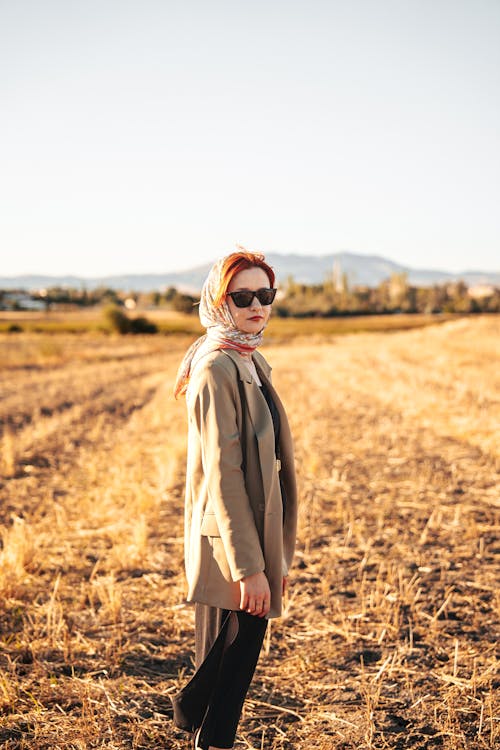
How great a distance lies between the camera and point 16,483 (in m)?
9.07

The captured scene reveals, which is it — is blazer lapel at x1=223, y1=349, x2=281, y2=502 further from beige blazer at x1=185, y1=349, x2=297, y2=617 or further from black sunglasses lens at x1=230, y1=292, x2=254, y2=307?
black sunglasses lens at x1=230, y1=292, x2=254, y2=307

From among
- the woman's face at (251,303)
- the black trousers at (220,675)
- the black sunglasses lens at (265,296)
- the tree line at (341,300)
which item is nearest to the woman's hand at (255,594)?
the black trousers at (220,675)

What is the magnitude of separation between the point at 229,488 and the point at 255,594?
1.48 feet

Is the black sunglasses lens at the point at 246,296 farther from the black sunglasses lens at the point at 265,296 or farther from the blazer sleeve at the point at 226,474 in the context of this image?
the blazer sleeve at the point at 226,474

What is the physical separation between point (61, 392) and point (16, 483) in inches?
431

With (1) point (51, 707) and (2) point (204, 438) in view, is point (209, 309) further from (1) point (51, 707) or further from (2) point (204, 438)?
(1) point (51, 707)

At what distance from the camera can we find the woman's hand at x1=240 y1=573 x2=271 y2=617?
2.82 meters

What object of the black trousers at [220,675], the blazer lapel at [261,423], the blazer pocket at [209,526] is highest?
the blazer lapel at [261,423]

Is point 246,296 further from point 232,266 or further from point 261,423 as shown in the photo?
point 261,423

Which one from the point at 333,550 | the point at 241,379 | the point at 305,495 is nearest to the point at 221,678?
the point at 241,379

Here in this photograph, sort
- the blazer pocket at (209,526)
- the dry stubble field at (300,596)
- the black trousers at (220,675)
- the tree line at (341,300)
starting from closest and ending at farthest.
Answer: the blazer pocket at (209,526) → the black trousers at (220,675) → the dry stubble field at (300,596) → the tree line at (341,300)

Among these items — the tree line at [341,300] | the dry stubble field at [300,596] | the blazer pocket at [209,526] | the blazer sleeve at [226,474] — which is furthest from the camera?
the tree line at [341,300]

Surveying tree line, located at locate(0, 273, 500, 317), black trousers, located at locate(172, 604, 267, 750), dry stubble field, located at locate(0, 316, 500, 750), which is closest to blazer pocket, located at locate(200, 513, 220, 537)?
black trousers, located at locate(172, 604, 267, 750)

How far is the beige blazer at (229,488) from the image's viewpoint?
2.77 metres
